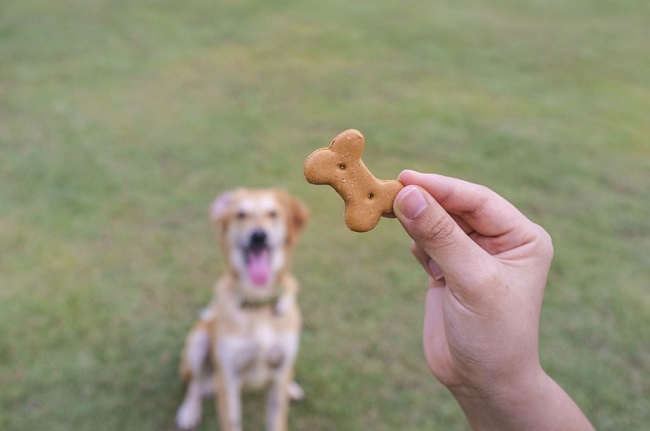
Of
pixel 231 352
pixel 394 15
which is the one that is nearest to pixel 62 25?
pixel 394 15

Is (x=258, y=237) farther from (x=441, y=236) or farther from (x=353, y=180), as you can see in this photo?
(x=441, y=236)

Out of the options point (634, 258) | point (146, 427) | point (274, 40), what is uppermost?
point (274, 40)

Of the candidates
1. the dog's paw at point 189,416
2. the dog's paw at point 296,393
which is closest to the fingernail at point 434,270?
the dog's paw at point 296,393

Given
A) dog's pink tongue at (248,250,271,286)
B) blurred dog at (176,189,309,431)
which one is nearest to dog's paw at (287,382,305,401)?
blurred dog at (176,189,309,431)

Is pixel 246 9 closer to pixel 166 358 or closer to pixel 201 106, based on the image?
pixel 201 106

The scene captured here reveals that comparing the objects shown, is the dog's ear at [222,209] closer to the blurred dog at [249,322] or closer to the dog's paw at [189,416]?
the blurred dog at [249,322]

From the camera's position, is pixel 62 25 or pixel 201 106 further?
pixel 62 25

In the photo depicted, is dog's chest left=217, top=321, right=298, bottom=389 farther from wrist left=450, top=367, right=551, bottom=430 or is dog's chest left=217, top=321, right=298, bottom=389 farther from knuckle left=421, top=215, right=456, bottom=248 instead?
knuckle left=421, top=215, right=456, bottom=248
